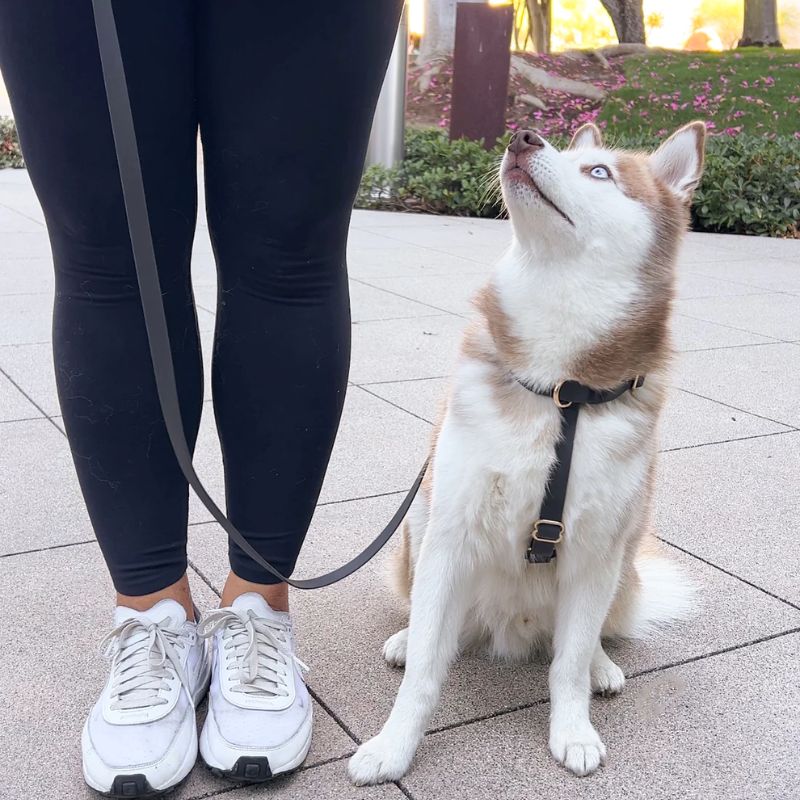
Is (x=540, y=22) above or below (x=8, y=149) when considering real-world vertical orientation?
above

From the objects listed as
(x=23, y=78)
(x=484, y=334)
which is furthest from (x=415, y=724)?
(x=23, y=78)

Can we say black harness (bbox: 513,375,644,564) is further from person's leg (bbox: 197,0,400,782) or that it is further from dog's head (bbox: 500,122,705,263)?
person's leg (bbox: 197,0,400,782)

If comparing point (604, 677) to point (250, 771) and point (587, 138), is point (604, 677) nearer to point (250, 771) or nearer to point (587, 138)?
point (250, 771)

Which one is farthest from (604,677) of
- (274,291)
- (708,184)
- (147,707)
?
(708,184)

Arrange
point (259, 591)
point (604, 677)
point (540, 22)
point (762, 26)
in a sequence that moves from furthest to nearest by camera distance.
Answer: point (540, 22) < point (762, 26) < point (604, 677) < point (259, 591)

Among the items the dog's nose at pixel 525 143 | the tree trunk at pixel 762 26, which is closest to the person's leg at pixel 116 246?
the dog's nose at pixel 525 143

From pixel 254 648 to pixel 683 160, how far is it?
144 centimetres

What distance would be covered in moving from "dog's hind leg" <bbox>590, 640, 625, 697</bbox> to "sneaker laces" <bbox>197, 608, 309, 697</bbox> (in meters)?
0.67

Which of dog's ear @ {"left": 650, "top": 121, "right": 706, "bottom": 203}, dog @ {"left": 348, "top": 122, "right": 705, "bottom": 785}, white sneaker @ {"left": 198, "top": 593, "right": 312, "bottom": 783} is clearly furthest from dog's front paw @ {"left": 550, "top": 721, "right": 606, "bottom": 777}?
dog's ear @ {"left": 650, "top": 121, "right": 706, "bottom": 203}

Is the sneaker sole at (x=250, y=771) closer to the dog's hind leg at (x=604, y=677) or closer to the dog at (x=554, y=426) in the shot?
the dog at (x=554, y=426)

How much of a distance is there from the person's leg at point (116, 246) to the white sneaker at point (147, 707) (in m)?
0.06

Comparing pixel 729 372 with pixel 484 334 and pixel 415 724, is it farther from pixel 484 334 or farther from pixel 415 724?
pixel 415 724

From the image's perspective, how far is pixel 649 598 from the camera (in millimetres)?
2477

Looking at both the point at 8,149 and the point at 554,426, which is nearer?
the point at 554,426
